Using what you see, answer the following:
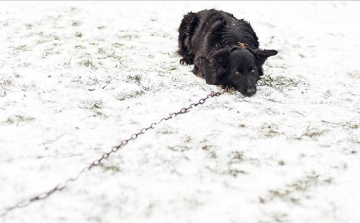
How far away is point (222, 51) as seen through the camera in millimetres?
5332

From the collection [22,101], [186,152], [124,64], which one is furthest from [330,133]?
[22,101]

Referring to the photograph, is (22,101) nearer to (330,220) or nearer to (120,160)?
(120,160)

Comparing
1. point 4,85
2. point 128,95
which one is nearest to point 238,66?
point 128,95

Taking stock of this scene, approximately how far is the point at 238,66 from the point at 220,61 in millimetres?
324

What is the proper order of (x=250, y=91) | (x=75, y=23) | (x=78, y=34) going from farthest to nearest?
(x=75, y=23), (x=78, y=34), (x=250, y=91)

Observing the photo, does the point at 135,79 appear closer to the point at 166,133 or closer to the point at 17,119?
the point at 166,133

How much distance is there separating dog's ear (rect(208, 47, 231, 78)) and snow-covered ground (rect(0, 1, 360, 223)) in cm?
36

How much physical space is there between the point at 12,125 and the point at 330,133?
153 inches

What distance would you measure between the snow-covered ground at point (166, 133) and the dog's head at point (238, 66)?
0.24 m

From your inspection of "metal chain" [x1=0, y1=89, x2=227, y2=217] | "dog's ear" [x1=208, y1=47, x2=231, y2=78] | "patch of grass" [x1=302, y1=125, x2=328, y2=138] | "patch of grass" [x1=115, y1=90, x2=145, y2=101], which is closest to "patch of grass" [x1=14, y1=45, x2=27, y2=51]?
"patch of grass" [x1=115, y1=90, x2=145, y2=101]

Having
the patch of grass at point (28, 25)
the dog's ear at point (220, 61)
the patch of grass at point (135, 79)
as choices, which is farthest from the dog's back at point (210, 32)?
the patch of grass at point (28, 25)

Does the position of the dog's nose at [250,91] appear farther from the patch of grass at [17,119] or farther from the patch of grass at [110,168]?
the patch of grass at [17,119]

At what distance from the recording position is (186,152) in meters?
3.69

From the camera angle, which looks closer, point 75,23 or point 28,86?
point 28,86
